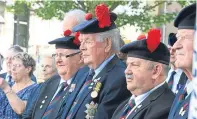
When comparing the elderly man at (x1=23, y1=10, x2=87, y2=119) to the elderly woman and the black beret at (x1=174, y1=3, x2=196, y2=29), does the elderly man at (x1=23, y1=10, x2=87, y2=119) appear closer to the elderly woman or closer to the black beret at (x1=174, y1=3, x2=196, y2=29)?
the elderly woman

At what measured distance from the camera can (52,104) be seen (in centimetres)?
644

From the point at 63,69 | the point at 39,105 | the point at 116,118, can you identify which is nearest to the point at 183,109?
the point at 116,118

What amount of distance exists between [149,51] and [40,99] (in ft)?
6.96

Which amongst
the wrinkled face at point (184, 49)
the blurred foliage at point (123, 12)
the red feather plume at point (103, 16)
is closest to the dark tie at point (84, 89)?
the red feather plume at point (103, 16)

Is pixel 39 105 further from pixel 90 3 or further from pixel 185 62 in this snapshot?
pixel 90 3

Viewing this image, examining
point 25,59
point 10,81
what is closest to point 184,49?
point 25,59

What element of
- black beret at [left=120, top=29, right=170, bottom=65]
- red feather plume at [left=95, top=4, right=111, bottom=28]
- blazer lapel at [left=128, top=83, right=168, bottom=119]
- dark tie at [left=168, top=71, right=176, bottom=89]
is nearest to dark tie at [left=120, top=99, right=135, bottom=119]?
blazer lapel at [left=128, top=83, right=168, bottom=119]

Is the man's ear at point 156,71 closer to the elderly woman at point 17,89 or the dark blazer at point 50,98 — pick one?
the dark blazer at point 50,98

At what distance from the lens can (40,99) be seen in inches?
267

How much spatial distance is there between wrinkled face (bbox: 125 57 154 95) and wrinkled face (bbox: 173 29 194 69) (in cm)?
72

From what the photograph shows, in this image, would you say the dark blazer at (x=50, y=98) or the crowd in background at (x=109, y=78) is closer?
the crowd in background at (x=109, y=78)

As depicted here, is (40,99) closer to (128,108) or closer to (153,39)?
(128,108)

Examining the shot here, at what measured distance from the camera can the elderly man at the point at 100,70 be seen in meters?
5.42

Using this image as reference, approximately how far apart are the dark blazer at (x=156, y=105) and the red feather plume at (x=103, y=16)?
0.95 m
